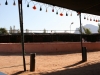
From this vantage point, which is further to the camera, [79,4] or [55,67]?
[79,4]

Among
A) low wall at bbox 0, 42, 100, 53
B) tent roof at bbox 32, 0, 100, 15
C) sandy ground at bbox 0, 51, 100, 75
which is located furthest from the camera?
low wall at bbox 0, 42, 100, 53

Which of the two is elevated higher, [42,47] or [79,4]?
[79,4]

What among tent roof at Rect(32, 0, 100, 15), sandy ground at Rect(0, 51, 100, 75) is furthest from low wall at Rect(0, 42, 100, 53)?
tent roof at Rect(32, 0, 100, 15)

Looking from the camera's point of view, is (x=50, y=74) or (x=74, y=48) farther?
(x=74, y=48)

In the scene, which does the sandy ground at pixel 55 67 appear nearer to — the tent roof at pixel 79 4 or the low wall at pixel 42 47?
the tent roof at pixel 79 4

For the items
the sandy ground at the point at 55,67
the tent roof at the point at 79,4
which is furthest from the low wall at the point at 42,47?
the tent roof at the point at 79,4

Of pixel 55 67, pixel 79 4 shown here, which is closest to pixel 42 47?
pixel 79 4

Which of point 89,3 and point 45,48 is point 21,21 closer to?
point 89,3

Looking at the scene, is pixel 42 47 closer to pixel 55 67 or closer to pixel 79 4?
pixel 79 4

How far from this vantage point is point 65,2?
1180 centimetres

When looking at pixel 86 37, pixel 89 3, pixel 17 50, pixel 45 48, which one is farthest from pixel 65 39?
pixel 89 3

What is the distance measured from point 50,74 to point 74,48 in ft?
39.8

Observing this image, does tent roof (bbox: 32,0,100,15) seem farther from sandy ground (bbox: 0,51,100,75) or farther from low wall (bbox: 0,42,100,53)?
low wall (bbox: 0,42,100,53)

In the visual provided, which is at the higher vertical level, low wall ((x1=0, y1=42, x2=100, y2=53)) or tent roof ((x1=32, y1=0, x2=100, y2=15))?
tent roof ((x1=32, y1=0, x2=100, y2=15))
